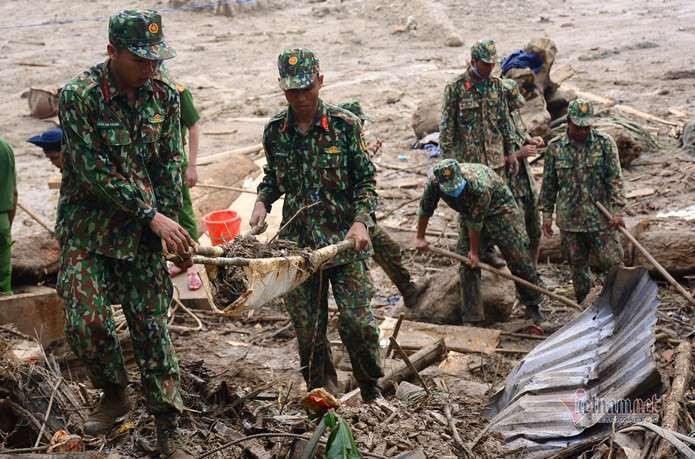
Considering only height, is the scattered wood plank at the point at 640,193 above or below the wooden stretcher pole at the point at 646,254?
below

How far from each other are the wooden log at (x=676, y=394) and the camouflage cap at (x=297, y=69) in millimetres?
2725

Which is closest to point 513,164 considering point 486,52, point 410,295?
point 486,52

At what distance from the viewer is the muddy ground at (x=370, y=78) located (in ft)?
20.7

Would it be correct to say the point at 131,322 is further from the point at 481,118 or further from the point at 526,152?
the point at 526,152

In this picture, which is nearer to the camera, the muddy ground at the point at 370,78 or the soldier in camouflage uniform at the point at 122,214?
the soldier in camouflage uniform at the point at 122,214

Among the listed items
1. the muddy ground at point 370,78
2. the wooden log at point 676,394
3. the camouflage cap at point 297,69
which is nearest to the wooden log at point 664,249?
the muddy ground at point 370,78

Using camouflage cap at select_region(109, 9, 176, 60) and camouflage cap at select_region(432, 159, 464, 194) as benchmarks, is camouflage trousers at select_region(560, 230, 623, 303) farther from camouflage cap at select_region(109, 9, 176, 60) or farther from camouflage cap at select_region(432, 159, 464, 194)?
camouflage cap at select_region(109, 9, 176, 60)

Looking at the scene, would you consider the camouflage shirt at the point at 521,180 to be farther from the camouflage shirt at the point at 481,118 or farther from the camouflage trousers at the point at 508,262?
the camouflage trousers at the point at 508,262

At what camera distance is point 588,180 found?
8.21m

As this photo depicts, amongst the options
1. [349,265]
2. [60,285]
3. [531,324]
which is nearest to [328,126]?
[349,265]

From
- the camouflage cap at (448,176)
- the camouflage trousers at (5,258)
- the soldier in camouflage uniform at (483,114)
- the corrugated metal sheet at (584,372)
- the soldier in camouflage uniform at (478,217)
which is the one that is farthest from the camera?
the soldier in camouflage uniform at (483,114)

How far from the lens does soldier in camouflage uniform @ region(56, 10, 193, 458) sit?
4.27 metres

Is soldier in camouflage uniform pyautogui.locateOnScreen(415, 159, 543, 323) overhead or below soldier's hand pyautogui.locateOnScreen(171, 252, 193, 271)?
below

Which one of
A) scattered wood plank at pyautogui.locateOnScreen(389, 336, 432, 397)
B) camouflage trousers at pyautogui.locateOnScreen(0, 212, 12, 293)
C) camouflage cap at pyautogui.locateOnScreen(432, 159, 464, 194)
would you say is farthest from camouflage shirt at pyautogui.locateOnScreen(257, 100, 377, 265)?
camouflage trousers at pyautogui.locateOnScreen(0, 212, 12, 293)
